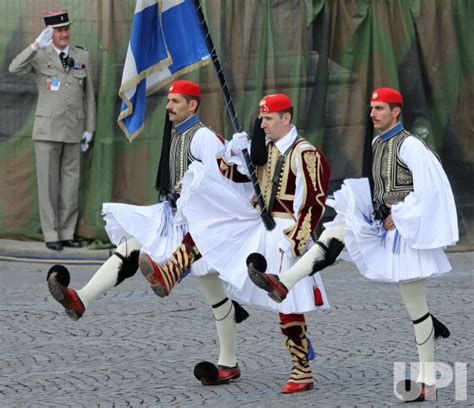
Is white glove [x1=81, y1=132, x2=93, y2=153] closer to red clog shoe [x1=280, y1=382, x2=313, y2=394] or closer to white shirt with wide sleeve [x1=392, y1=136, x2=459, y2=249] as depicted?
red clog shoe [x1=280, y1=382, x2=313, y2=394]

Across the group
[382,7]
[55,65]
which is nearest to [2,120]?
[55,65]

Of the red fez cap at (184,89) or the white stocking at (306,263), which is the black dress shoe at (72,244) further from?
the white stocking at (306,263)

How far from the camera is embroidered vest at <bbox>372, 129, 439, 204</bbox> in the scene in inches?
356

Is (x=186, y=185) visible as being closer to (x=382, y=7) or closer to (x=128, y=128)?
(x=128, y=128)

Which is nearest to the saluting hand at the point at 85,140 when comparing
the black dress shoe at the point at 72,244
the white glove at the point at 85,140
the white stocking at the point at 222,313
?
the white glove at the point at 85,140

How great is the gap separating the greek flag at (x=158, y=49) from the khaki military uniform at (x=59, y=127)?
454cm

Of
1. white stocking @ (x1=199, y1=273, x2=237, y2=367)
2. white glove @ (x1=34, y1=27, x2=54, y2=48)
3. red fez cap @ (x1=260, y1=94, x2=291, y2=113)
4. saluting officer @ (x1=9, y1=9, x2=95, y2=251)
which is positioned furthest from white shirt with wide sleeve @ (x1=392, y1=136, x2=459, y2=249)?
saluting officer @ (x1=9, y1=9, x2=95, y2=251)

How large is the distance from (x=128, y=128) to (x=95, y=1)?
4810 millimetres

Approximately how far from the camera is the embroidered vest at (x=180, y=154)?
9.63 m

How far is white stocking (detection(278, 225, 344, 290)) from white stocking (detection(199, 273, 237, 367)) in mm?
903

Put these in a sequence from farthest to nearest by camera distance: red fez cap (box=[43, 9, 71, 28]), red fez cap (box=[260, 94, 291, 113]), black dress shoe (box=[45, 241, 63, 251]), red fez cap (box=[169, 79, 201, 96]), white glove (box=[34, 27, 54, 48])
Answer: black dress shoe (box=[45, 241, 63, 251])
red fez cap (box=[43, 9, 71, 28])
white glove (box=[34, 27, 54, 48])
red fez cap (box=[169, 79, 201, 96])
red fez cap (box=[260, 94, 291, 113])

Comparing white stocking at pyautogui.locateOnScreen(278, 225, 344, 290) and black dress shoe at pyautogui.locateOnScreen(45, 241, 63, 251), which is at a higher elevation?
white stocking at pyautogui.locateOnScreen(278, 225, 344, 290)

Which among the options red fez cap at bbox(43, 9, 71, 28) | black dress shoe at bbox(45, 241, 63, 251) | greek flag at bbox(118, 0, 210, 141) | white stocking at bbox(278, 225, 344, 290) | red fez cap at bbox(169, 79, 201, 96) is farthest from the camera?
black dress shoe at bbox(45, 241, 63, 251)

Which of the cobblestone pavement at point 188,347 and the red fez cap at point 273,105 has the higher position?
the red fez cap at point 273,105
